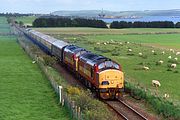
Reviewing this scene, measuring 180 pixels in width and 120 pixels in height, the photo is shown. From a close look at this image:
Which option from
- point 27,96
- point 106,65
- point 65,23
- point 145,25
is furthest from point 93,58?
point 65,23

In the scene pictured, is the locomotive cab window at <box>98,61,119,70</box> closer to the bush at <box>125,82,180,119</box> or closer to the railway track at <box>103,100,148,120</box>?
the railway track at <box>103,100,148,120</box>

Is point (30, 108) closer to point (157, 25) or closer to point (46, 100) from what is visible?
point (46, 100)

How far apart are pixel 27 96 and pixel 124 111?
8401mm

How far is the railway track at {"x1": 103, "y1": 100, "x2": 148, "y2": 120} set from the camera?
1083 inches

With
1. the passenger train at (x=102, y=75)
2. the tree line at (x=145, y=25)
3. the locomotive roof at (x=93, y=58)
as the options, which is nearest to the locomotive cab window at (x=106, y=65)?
the passenger train at (x=102, y=75)

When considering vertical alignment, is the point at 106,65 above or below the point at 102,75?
above

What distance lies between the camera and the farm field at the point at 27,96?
90.5 feet

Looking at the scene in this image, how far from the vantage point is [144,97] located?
33125mm

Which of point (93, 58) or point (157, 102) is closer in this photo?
point (157, 102)

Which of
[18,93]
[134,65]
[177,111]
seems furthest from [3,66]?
[177,111]

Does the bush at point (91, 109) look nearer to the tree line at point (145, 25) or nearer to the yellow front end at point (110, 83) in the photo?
the yellow front end at point (110, 83)

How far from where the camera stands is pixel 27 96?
33938mm

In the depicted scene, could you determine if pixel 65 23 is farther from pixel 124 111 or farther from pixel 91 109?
pixel 91 109

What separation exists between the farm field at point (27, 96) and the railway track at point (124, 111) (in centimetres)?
351
